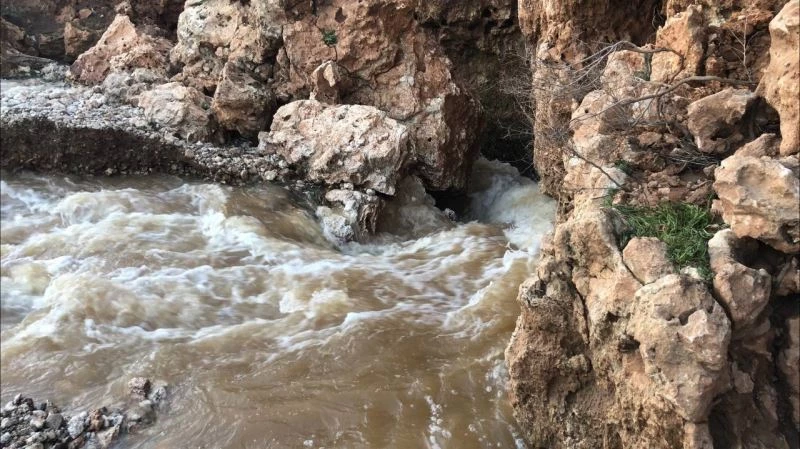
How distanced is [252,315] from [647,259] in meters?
3.64

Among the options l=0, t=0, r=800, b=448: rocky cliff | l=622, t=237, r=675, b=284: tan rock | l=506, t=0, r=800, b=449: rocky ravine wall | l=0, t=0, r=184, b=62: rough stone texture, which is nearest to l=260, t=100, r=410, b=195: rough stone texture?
l=0, t=0, r=800, b=448: rocky cliff

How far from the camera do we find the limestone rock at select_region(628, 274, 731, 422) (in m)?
2.41

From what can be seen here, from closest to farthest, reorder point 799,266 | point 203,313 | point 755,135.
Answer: point 799,266
point 755,135
point 203,313

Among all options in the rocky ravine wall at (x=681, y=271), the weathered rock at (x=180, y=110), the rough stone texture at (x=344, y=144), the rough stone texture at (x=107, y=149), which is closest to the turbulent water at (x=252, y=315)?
the rough stone texture at (x=107, y=149)

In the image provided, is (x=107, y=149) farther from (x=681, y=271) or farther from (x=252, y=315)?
(x=681, y=271)

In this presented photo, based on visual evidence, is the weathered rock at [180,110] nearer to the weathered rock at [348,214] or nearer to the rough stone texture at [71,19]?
the weathered rock at [348,214]

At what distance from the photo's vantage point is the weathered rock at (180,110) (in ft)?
27.8

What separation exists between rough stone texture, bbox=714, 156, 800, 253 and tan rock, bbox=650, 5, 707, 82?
1.53 metres

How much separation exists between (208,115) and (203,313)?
171 inches

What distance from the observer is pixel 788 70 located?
2.80 metres

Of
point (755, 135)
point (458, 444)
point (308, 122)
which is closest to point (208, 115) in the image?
point (308, 122)

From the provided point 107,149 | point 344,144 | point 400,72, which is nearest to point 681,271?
point 344,144

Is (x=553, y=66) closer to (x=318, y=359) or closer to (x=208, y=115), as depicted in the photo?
(x=318, y=359)

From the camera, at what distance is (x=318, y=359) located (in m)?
4.54
